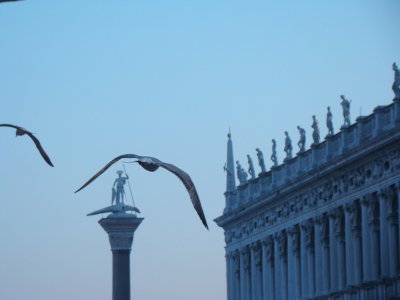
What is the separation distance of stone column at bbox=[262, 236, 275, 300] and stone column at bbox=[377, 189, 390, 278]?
20.9 meters

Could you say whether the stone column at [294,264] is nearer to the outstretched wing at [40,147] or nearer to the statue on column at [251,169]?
the statue on column at [251,169]

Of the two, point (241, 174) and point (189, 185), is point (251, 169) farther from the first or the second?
point (189, 185)

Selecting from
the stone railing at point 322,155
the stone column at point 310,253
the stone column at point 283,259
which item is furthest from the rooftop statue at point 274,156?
the stone column at point 310,253

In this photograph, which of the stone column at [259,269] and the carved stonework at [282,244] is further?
the stone column at [259,269]

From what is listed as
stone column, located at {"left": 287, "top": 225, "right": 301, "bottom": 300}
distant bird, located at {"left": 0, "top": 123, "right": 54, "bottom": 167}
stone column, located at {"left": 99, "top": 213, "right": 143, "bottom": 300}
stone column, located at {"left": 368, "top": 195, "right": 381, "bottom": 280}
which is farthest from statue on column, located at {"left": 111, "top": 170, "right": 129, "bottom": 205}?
distant bird, located at {"left": 0, "top": 123, "right": 54, "bottom": 167}

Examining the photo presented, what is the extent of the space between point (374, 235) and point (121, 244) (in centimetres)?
2872

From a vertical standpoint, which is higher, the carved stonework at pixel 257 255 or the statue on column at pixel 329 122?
the statue on column at pixel 329 122

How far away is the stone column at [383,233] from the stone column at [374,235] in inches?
25.6

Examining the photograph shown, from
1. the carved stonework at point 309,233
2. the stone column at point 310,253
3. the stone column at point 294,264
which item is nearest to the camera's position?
the stone column at point 310,253

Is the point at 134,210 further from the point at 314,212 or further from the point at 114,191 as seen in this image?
the point at 314,212

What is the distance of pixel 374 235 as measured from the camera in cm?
7675

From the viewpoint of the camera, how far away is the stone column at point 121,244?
101 meters

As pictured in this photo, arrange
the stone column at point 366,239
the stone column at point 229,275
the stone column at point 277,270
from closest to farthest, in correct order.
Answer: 1. the stone column at point 366,239
2. the stone column at point 277,270
3. the stone column at point 229,275

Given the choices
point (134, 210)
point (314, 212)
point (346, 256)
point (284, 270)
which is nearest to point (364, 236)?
point (346, 256)
